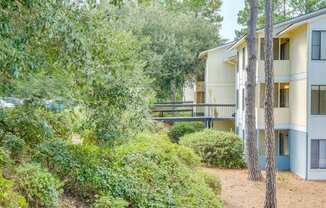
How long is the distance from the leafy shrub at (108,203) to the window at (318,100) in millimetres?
14599

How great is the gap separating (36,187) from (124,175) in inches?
94.6

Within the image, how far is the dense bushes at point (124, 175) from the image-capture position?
25.6 ft

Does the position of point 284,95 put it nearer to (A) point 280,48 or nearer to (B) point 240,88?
(A) point 280,48

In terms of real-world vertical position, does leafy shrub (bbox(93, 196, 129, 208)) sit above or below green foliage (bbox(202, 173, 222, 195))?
above

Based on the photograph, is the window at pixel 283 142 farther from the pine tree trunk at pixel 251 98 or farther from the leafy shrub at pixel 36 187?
the leafy shrub at pixel 36 187

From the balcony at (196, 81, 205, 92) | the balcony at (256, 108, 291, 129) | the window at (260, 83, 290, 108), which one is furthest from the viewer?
the balcony at (196, 81, 205, 92)

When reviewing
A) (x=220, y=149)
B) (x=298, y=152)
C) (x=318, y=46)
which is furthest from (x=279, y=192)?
(x=318, y=46)

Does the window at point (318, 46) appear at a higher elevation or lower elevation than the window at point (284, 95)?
higher

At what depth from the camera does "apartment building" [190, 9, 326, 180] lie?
19.7 m

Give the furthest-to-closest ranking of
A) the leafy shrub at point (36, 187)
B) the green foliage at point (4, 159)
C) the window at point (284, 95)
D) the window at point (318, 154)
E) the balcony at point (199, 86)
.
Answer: the balcony at point (199, 86)
the window at point (284, 95)
the window at point (318, 154)
the green foliage at point (4, 159)
the leafy shrub at point (36, 187)

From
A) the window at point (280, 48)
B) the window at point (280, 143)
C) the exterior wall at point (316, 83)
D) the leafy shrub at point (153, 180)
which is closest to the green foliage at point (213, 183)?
the leafy shrub at point (153, 180)

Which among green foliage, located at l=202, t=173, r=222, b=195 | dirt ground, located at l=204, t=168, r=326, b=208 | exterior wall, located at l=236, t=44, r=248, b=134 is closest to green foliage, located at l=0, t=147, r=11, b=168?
green foliage, located at l=202, t=173, r=222, b=195

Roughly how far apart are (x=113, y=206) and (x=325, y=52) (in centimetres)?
1560

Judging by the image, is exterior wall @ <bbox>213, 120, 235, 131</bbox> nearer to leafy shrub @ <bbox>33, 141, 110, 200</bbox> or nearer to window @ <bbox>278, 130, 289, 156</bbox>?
window @ <bbox>278, 130, 289, 156</bbox>
